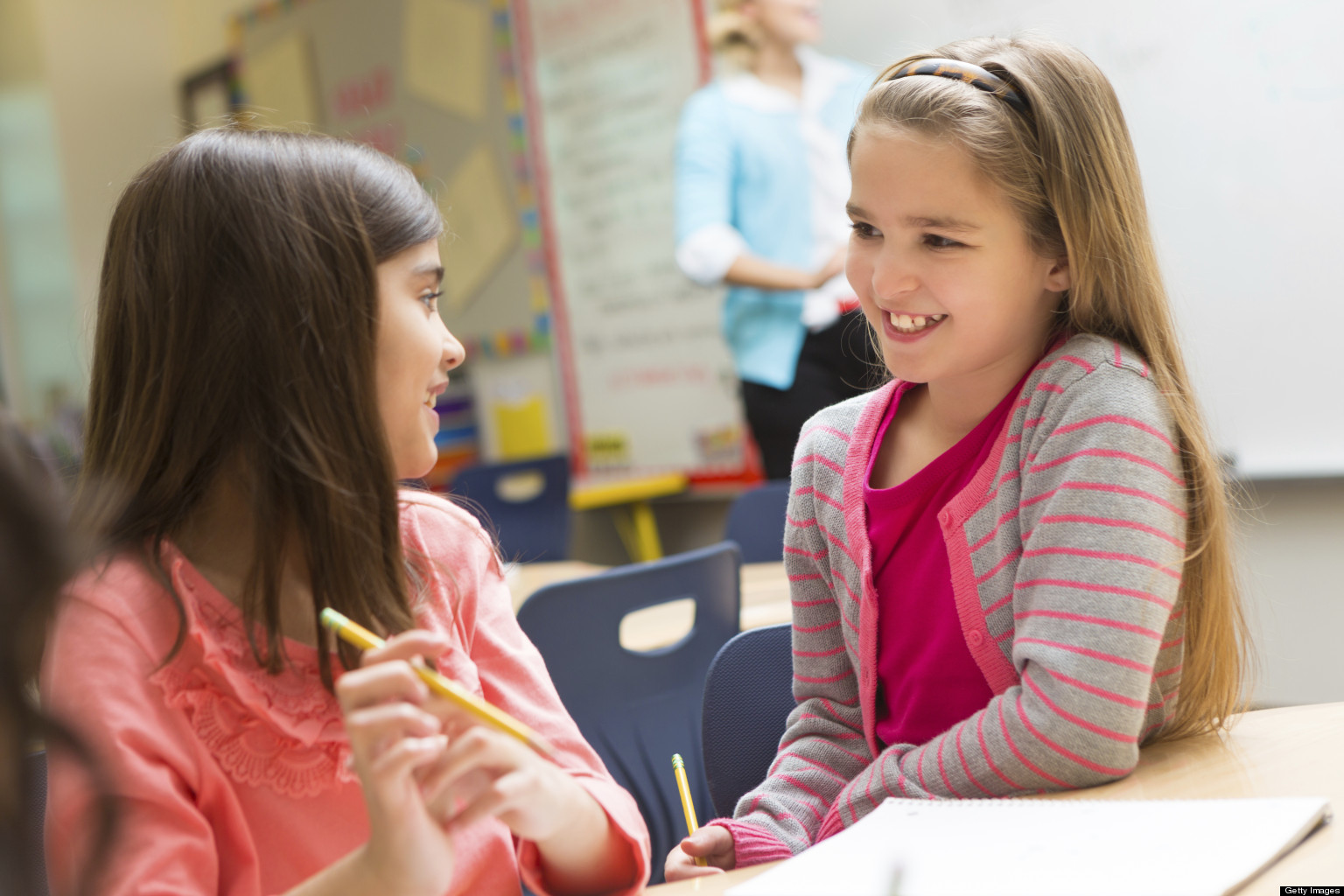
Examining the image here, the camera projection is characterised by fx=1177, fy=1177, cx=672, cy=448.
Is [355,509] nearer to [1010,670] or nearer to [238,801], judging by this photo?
[238,801]

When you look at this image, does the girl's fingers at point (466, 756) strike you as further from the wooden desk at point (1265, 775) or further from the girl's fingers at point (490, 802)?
the wooden desk at point (1265, 775)

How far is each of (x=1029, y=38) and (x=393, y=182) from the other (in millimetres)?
535

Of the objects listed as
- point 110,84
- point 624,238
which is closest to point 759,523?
point 624,238

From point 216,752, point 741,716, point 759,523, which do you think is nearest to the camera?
point 216,752

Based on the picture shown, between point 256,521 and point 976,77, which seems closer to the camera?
point 256,521

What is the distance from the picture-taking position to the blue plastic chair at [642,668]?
4.86 feet

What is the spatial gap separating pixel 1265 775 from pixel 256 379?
743 millimetres

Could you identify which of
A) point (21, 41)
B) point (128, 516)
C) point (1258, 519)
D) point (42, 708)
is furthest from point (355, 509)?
point (21, 41)

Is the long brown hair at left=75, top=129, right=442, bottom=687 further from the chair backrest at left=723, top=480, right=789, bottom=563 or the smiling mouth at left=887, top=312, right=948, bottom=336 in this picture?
the chair backrest at left=723, top=480, right=789, bottom=563

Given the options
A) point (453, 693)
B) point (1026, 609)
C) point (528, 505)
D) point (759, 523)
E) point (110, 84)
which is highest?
point (110, 84)

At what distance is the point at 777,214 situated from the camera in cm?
308

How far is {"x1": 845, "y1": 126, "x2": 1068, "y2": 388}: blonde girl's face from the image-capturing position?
3.14ft

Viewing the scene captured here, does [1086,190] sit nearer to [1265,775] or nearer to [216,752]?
[1265,775]

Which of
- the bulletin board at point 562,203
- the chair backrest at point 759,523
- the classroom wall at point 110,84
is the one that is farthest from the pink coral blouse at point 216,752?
the classroom wall at point 110,84
